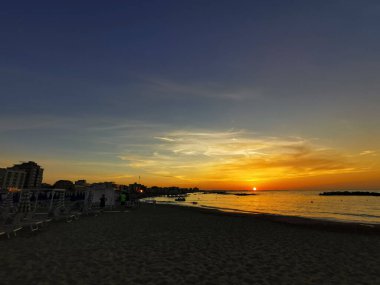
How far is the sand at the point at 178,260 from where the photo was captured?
7727mm

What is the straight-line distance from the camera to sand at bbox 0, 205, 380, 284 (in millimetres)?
7727

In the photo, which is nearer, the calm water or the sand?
the sand

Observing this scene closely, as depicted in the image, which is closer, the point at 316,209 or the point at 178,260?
the point at 178,260

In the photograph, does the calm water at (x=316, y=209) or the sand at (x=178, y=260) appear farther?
the calm water at (x=316, y=209)

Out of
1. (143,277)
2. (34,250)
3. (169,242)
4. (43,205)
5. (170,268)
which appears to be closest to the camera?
(143,277)

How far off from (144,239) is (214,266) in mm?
5699

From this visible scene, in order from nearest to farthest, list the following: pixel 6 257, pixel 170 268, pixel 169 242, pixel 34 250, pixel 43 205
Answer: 1. pixel 170 268
2. pixel 6 257
3. pixel 34 250
4. pixel 169 242
5. pixel 43 205

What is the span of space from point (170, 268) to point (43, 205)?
33.0 meters

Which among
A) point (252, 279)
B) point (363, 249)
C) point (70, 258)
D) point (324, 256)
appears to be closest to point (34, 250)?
point (70, 258)

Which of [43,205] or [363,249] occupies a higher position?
[43,205]

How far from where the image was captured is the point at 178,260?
9.76 metres

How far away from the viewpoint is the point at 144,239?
13.9 metres

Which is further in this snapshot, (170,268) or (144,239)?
(144,239)

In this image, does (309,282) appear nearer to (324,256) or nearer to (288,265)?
(288,265)
